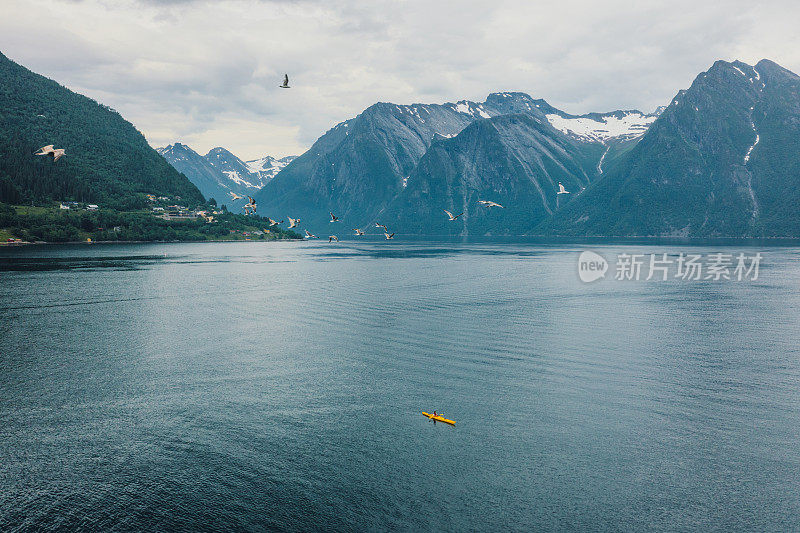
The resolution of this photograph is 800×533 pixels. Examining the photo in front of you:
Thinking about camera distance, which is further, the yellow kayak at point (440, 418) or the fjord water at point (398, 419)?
the yellow kayak at point (440, 418)

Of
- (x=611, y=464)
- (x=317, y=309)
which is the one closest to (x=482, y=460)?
(x=611, y=464)

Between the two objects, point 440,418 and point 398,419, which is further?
point 398,419

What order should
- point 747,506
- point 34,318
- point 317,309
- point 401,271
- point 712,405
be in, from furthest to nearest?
point 401,271
point 317,309
point 34,318
point 712,405
point 747,506

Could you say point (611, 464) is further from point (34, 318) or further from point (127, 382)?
point (34, 318)

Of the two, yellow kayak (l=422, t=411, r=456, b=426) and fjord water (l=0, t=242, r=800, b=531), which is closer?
fjord water (l=0, t=242, r=800, b=531)

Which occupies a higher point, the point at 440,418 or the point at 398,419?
the point at 440,418

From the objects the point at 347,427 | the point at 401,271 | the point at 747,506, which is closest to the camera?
the point at 747,506

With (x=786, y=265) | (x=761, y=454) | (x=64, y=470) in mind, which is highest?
(x=786, y=265)

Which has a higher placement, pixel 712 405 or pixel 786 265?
pixel 786 265
